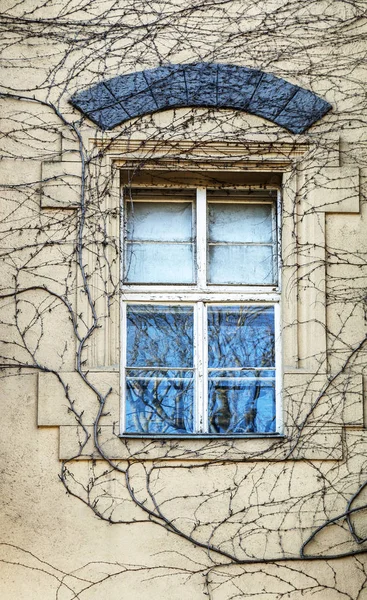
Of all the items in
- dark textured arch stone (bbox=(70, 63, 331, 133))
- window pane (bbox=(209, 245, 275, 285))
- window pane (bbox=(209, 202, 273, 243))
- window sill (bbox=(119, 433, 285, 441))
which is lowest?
window sill (bbox=(119, 433, 285, 441))

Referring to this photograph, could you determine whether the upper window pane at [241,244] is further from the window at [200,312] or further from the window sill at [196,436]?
the window sill at [196,436]

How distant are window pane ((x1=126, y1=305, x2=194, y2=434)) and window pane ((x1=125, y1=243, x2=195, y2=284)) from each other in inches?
7.6

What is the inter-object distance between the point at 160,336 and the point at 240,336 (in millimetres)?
512

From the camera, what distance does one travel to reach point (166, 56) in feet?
26.5

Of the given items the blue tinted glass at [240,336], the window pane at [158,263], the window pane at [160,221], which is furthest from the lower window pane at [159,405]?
the window pane at [160,221]

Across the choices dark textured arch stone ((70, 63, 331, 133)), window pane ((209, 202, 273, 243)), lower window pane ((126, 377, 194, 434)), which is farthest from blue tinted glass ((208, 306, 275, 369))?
dark textured arch stone ((70, 63, 331, 133))

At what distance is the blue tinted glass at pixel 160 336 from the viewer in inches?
309

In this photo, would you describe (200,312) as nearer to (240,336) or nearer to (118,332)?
(240,336)

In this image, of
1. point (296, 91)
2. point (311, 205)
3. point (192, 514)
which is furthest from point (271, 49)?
point (192, 514)

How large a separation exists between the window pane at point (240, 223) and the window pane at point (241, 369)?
470mm

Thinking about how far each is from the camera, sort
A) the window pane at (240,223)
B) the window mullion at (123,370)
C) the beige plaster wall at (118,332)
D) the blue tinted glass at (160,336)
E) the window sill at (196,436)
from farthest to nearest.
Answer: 1. the window pane at (240,223)
2. the blue tinted glass at (160,336)
3. the window mullion at (123,370)
4. the window sill at (196,436)
5. the beige plaster wall at (118,332)

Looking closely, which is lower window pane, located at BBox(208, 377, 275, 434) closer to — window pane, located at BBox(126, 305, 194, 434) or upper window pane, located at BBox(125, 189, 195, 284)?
window pane, located at BBox(126, 305, 194, 434)

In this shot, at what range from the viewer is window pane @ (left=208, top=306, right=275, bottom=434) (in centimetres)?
776

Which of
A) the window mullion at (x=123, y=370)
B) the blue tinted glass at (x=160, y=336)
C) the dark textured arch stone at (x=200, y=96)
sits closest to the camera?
the window mullion at (x=123, y=370)
